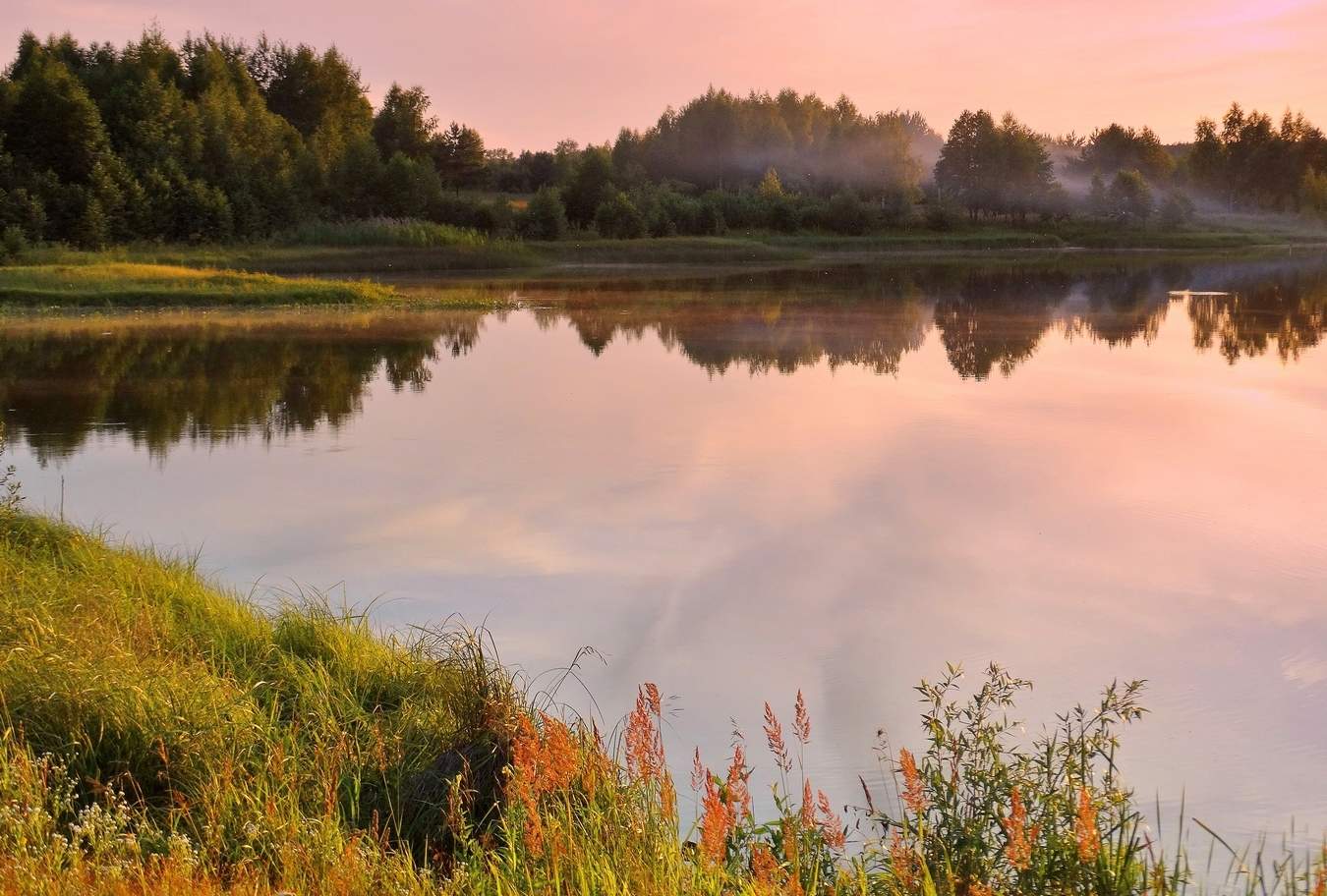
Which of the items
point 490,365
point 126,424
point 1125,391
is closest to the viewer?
point 126,424

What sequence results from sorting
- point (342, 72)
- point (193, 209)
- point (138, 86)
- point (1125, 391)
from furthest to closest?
point (342, 72)
point (138, 86)
point (193, 209)
point (1125, 391)

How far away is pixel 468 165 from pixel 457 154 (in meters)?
0.83

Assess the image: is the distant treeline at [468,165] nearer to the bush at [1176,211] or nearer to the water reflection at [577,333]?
the bush at [1176,211]

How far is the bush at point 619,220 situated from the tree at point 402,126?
12696 millimetres

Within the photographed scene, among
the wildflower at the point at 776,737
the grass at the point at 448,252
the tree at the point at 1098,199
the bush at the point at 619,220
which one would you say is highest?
the tree at the point at 1098,199

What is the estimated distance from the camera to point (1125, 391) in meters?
15.2

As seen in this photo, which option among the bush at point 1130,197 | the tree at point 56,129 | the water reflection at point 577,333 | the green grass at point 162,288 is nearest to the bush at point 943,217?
the bush at point 1130,197

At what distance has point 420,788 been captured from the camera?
4648 mm

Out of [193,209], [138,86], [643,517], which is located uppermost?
[138,86]

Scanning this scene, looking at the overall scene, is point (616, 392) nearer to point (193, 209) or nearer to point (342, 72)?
point (193, 209)

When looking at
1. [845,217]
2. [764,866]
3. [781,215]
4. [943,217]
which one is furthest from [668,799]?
[943,217]

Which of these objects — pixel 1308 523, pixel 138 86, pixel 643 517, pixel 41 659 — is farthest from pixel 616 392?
pixel 138 86

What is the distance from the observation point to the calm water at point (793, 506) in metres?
5.97

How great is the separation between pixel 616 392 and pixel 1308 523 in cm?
892
